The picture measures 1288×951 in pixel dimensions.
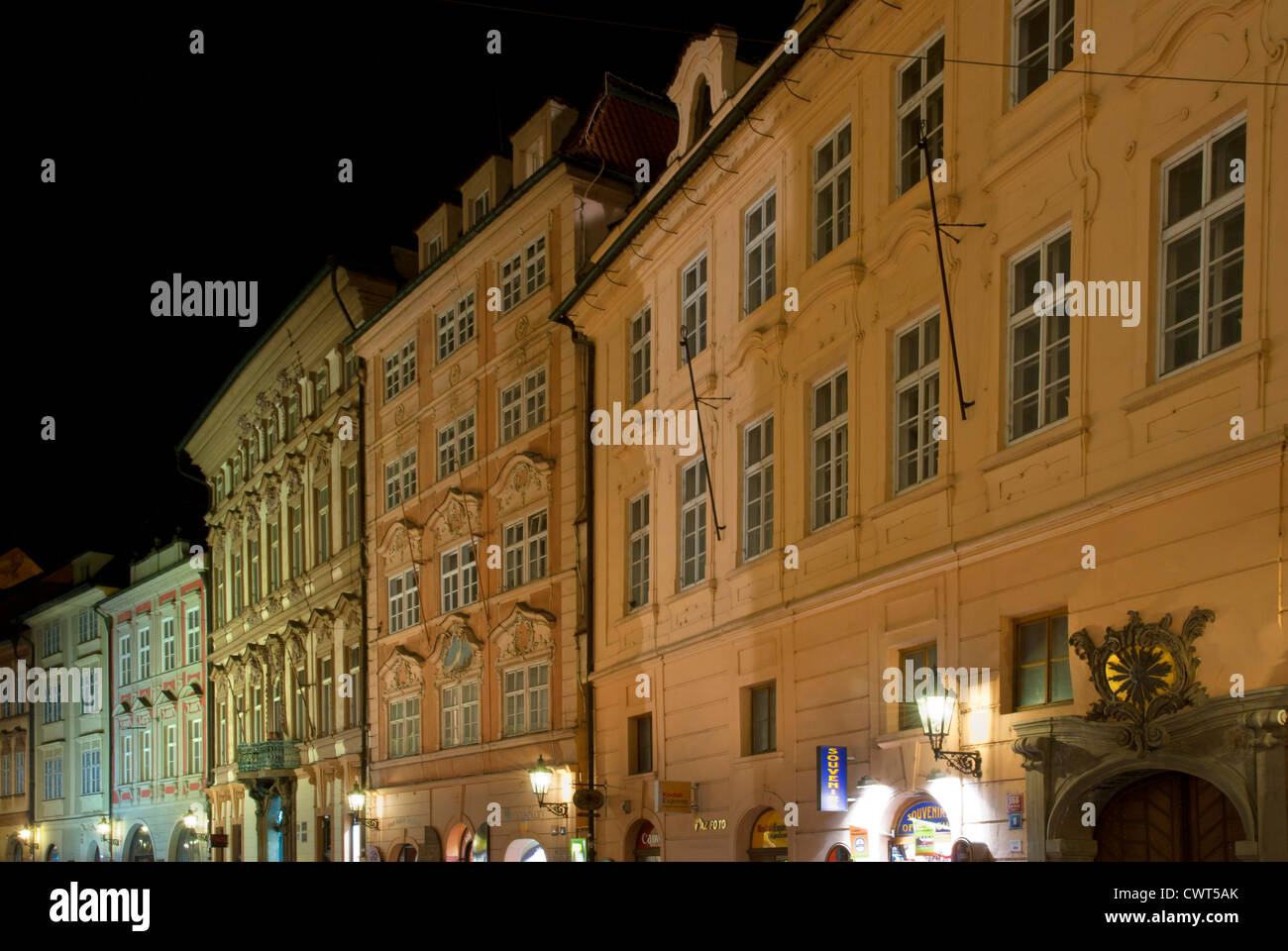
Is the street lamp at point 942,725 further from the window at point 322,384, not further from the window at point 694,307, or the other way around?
the window at point 322,384

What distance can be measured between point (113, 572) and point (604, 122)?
128 feet

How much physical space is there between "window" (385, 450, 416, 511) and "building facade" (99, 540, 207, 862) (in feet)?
57.2

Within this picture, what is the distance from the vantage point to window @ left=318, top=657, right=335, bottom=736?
121 feet

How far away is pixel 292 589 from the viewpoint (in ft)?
132

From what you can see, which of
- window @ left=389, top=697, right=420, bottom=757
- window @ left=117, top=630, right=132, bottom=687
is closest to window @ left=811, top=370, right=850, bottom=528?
window @ left=389, top=697, right=420, bottom=757

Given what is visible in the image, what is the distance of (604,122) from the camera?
27.2 metres

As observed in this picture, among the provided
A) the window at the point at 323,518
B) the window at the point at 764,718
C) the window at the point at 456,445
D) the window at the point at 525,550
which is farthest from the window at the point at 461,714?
the window at the point at 764,718

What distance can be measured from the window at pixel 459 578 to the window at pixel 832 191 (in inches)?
542

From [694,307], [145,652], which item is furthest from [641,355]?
[145,652]

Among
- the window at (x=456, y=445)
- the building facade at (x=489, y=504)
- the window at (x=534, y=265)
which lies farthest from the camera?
the window at (x=456, y=445)

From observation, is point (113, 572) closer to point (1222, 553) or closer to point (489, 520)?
point (489, 520)

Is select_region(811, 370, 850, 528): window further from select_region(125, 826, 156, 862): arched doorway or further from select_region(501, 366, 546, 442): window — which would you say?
select_region(125, 826, 156, 862): arched doorway

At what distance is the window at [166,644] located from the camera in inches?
2002
